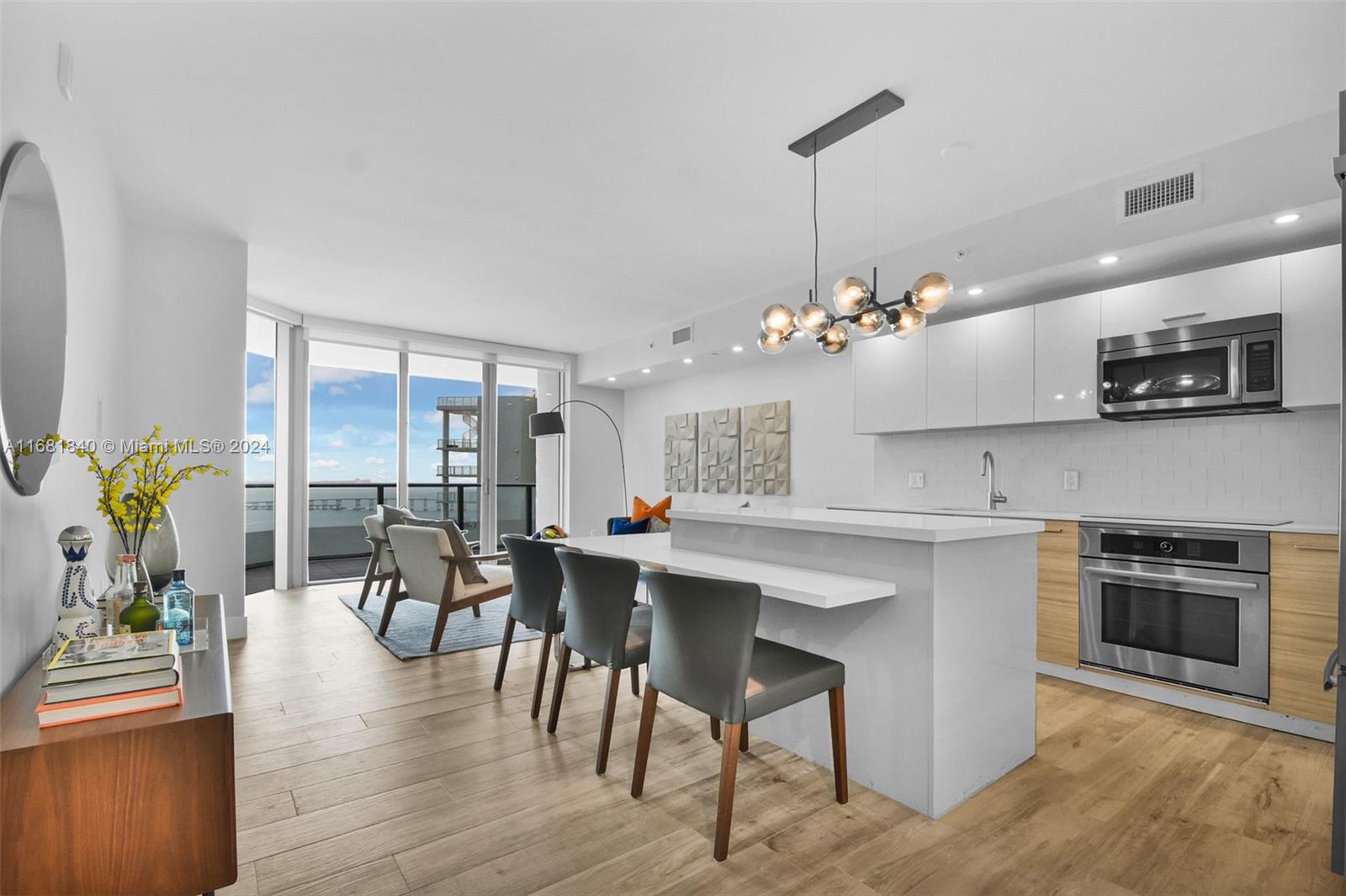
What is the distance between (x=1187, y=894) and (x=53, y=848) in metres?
2.70

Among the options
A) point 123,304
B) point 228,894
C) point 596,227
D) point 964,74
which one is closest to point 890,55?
point 964,74

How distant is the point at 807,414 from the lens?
6.04m

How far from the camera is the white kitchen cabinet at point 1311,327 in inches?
113

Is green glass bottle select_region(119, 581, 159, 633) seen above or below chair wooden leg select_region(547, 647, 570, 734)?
above

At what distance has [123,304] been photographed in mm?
3783

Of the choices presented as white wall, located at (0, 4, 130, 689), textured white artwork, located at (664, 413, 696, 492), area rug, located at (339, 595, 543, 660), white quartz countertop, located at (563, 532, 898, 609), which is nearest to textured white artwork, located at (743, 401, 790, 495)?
textured white artwork, located at (664, 413, 696, 492)

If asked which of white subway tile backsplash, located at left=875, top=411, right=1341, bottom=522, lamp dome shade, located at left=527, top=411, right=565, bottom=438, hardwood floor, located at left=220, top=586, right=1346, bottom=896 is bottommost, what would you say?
hardwood floor, located at left=220, top=586, right=1346, bottom=896

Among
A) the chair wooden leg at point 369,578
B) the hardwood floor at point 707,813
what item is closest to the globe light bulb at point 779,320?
the hardwood floor at point 707,813

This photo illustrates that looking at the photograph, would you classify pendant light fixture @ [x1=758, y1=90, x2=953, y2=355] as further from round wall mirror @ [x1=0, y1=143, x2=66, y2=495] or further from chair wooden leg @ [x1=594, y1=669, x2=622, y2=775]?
round wall mirror @ [x1=0, y1=143, x2=66, y2=495]

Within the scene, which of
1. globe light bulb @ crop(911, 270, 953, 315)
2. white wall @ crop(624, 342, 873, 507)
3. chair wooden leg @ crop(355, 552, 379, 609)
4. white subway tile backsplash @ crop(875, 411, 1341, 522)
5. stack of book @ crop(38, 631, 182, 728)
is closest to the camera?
stack of book @ crop(38, 631, 182, 728)

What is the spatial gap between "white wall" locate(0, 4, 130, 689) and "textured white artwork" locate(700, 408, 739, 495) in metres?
4.92

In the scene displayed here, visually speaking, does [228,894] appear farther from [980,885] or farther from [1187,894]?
[1187,894]

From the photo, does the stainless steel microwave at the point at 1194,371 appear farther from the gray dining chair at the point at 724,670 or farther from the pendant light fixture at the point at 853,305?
the gray dining chair at the point at 724,670

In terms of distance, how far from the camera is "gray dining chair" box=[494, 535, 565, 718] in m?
3.01
